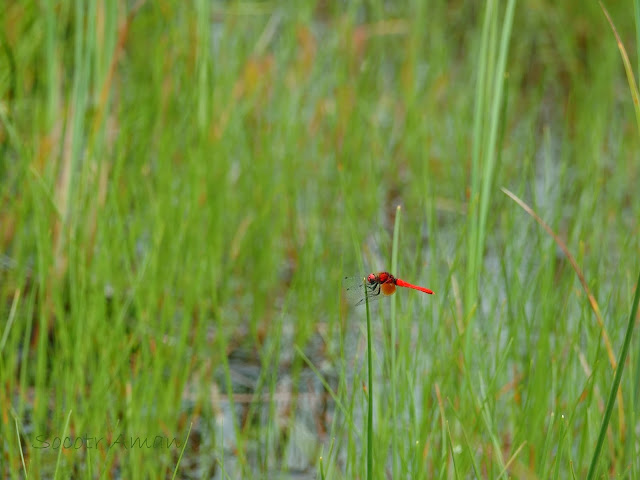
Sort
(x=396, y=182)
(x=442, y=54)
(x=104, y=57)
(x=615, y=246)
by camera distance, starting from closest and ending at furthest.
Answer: (x=104, y=57)
(x=615, y=246)
(x=396, y=182)
(x=442, y=54)

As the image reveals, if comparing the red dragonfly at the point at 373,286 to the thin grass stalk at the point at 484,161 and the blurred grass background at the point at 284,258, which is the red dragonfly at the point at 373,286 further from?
the thin grass stalk at the point at 484,161

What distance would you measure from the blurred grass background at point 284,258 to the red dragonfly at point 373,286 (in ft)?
0.25

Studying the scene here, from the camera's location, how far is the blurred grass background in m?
1.55

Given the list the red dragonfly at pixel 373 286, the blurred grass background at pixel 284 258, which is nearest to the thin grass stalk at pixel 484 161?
the blurred grass background at pixel 284 258

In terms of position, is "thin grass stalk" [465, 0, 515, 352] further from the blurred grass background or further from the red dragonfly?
the red dragonfly

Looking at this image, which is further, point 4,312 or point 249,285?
point 249,285

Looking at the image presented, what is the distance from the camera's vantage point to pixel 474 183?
62.8 inches

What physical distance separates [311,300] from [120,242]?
514 mm

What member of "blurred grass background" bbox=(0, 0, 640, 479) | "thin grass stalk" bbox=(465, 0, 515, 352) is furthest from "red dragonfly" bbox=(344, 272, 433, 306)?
"thin grass stalk" bbox=(465, 0, 515, 352)

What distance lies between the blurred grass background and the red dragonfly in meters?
0.07

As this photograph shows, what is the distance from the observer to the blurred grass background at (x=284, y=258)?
60.9 inches

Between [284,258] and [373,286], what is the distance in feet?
4.59

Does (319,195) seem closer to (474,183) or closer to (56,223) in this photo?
(56,223)

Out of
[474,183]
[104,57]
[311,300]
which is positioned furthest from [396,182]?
[474,183]
